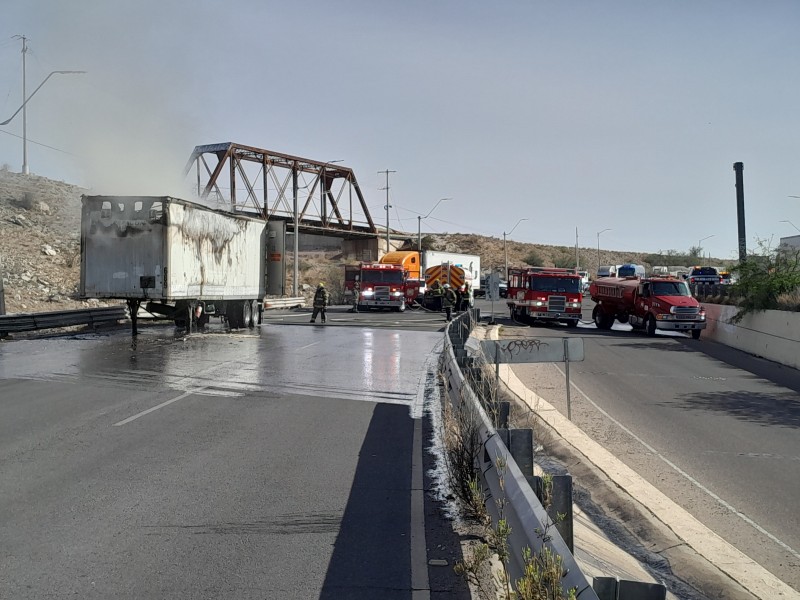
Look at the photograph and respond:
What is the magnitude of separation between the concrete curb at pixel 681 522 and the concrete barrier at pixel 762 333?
1155 centimetres

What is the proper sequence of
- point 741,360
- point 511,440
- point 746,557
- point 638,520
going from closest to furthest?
point 511,440 → point 746,557 → point 638,520 → point 741,360

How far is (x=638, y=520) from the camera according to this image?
683 centimetres

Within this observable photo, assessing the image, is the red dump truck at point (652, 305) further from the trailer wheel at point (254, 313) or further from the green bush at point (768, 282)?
the trailer wheel at point (254, 313)

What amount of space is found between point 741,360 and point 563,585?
19.8 meters

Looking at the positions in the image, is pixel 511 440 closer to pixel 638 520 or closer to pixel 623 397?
pixel 638 520

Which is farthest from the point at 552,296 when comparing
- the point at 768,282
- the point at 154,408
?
the point at 154,408

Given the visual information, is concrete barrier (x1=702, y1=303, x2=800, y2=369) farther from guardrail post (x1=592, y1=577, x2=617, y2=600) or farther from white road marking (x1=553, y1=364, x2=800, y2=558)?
guardrail post (x1=592, y1=577, x2=617, y2=600)

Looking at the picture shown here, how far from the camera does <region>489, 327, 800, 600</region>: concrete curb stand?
5.50 m

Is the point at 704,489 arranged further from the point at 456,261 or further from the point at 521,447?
the point at 456,261

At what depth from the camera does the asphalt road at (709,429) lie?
7.16 meters

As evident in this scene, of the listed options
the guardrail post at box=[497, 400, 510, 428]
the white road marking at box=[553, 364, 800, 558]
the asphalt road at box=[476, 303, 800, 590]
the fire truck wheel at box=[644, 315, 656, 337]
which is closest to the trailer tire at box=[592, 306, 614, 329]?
the fire truck wheel at box=[644, 315, 656, 337]

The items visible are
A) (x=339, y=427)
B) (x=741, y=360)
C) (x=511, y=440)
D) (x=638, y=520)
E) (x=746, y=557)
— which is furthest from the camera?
(x=741, y=360)

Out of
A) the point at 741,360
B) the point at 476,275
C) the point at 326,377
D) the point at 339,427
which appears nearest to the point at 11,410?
the point at 339,427

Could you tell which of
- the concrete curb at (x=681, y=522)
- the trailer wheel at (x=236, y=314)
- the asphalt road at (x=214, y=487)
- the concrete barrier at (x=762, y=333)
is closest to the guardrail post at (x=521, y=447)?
the asphalt road at (x=214, y=487)
